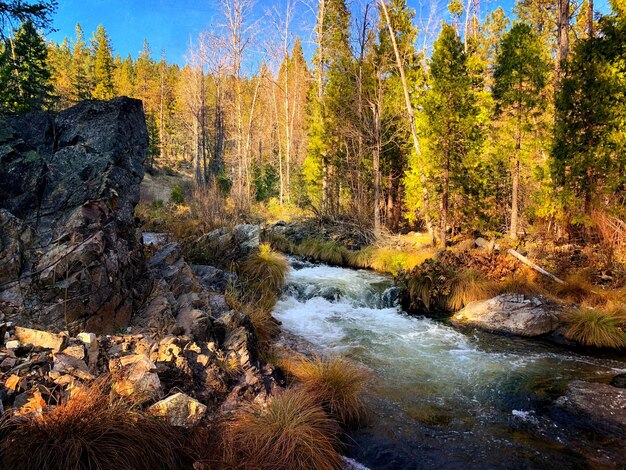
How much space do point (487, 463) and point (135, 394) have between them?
146 inches

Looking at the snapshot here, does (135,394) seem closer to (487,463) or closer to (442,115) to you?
(487,463)

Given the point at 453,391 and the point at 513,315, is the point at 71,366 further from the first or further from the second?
the point at 513,315

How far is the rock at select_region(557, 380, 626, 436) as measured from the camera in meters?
4.68

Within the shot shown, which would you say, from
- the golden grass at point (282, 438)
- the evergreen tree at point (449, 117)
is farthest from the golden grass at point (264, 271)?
the evergreen tree at point (449, 117)

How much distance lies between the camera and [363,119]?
17.0m

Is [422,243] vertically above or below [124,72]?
below

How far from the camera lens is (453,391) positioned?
18.6 feet

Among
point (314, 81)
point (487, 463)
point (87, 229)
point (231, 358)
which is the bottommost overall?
point (487, 463)

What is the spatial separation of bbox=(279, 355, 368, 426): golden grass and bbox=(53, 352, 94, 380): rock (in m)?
2.48

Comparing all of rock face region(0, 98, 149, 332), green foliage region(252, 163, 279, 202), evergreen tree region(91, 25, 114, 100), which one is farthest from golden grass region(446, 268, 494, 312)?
evergreen tree region(91, 25, 114, 100)

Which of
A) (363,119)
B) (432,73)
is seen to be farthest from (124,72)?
(432,73)

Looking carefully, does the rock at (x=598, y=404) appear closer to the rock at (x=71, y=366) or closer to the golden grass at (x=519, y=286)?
the golden grass at (x=519, y=286)

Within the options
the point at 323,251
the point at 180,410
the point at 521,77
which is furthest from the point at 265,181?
the point at 180,410

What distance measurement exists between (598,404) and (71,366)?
626 centimetres
